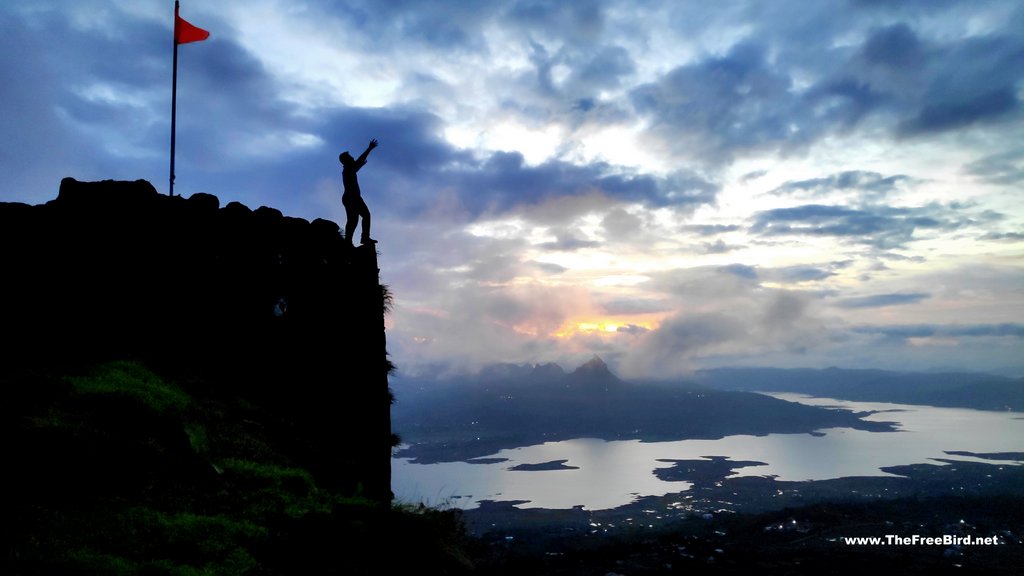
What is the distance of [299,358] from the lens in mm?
18141

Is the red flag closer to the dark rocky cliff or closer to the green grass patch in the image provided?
the dark rocky cliff

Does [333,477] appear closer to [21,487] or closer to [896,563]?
[21,487]

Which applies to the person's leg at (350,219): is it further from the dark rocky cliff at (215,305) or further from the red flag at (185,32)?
the red flag at (185,32)

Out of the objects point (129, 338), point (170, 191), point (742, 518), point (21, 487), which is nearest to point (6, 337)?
point (129, 338)

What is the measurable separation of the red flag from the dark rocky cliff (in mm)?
7044

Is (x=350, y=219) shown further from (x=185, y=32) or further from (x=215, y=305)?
(x=185, y=32)

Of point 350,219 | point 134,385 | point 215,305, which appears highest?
point 350,219

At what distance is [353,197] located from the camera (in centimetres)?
2016

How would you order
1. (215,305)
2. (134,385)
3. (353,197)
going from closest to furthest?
1. (134,385)
2. (215,305)
3. (353,197)

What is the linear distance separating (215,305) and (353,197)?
5752mm

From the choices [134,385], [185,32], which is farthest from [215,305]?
[185,32]

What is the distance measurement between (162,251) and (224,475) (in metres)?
8.45

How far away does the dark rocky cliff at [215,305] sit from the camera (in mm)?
15516

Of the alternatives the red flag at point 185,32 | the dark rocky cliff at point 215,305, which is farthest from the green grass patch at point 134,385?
the red flag at point 185,32
